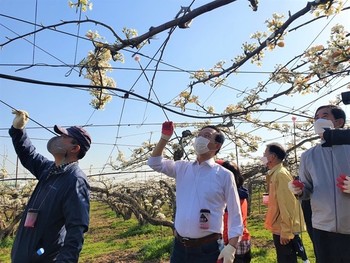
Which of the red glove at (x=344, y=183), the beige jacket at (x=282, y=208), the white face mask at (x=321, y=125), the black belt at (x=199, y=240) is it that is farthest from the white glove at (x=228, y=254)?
the beige jacket at (x=282, y=208)

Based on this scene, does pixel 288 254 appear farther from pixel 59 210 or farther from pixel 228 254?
pixel 59 210

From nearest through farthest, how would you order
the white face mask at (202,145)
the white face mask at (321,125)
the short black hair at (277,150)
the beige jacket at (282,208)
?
the white face mask at (321,125), the white face mask at (202,145), the beige jacket at (282,208), the short black hair at (277,150)

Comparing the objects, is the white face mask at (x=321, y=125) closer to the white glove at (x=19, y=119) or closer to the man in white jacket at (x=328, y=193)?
the man in white jacket at (x=328, y=193)

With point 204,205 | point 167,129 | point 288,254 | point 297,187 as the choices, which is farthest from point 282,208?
point 167,129

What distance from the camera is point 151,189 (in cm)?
1972

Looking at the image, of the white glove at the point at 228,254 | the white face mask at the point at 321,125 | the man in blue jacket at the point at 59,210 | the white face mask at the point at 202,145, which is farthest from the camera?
the white face mask at the point at 202,145

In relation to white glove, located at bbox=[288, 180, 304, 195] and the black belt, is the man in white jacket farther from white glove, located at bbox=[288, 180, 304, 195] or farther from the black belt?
the black belt

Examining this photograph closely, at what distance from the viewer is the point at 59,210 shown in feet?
7.30

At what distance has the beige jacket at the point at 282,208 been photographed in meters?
3.69

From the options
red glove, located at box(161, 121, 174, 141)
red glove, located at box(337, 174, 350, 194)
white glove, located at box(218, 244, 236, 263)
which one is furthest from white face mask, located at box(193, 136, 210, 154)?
red glove, located at box(337, 174, 350, 194)

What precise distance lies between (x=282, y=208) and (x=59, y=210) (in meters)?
2.29

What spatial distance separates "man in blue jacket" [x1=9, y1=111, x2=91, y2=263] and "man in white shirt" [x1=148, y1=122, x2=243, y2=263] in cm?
64

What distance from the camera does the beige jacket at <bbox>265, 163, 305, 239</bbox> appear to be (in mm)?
3686

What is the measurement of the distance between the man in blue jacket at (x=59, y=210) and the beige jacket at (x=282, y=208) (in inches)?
82.8
